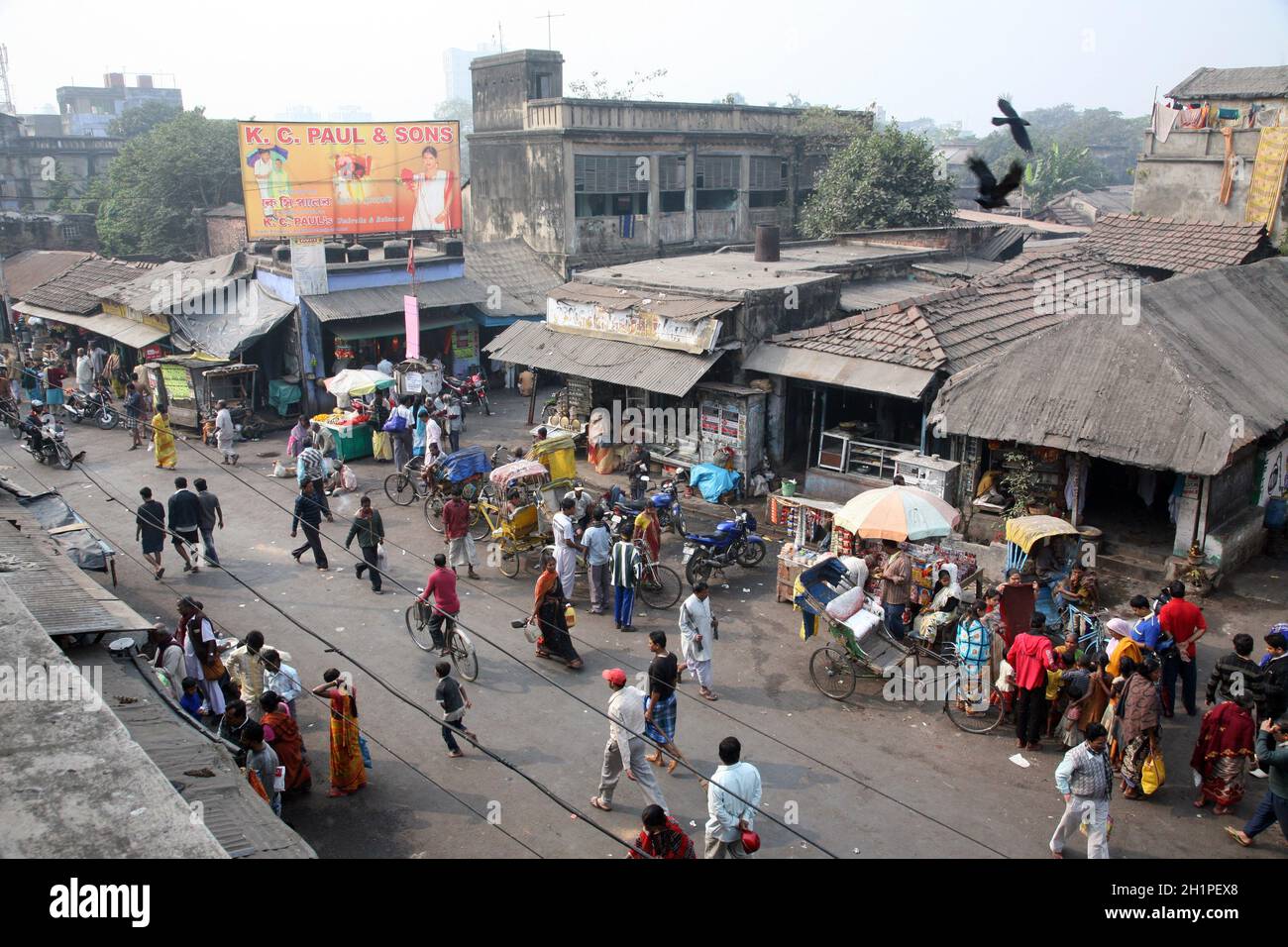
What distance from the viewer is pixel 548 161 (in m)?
29.8

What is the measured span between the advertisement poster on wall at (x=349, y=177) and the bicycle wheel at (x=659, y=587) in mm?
16323

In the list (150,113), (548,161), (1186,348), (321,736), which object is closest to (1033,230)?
(548,161)

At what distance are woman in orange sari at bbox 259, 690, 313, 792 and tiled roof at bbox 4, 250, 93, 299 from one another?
2671 cm

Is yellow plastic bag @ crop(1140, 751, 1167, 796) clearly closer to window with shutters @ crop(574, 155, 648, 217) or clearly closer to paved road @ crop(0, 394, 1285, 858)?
paved road @ crop(0, 394, 1285, 858)

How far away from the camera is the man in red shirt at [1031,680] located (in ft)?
30.7

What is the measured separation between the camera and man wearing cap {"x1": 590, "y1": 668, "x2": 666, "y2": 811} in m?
8.20

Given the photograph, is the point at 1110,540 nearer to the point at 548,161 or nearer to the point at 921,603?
the point at 921,603

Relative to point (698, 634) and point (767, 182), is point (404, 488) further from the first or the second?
point (767, 182)

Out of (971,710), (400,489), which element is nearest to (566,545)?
(971,710)

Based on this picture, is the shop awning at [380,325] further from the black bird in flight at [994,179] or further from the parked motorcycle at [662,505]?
the black bird in flight at [994,179]

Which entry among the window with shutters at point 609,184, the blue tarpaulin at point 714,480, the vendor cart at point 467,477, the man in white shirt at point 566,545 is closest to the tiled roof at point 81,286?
the window with shutters at point 609,184
